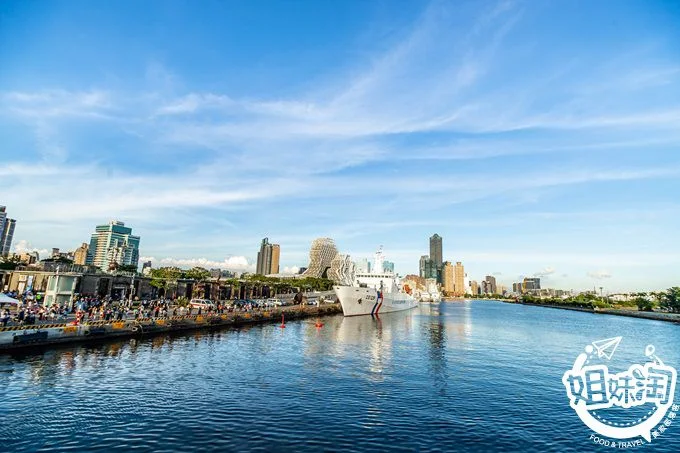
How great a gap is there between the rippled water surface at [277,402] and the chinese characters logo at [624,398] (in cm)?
119

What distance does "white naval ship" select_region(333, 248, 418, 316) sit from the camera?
108688 mm

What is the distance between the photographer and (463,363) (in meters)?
45.9

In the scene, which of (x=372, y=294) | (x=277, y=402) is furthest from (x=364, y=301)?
(x=277, y=402)

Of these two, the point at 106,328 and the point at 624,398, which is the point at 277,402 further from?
the point at 106,328

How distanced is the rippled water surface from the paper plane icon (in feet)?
57.6

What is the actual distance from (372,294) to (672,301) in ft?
561

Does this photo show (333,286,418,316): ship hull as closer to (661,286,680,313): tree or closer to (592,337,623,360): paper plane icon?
(592,337,623,360): paper plane icon

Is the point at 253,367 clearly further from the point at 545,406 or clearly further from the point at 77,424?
the point at 545,406

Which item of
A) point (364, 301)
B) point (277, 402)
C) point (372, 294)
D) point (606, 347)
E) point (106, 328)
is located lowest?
point (277, 402)

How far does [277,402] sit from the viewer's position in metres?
27.3

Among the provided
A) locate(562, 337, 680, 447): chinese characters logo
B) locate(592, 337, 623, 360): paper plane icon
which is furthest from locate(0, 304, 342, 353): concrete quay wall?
locate(592, 337, 623, 360): paper plane icon

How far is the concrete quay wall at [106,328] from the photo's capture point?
38.7 meters

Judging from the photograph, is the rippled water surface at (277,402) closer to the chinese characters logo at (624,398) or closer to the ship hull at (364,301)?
the chinese characters logo at (624,398)

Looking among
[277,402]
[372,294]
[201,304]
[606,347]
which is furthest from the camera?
[372,294]
